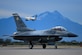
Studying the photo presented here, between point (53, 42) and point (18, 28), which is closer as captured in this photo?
point (53, 42)

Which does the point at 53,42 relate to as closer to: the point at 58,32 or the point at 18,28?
the point at 58,32

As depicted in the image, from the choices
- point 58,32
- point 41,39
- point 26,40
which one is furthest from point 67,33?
point 26,40

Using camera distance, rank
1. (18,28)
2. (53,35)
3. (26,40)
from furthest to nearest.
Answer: (18,28) → (26,40) → (53,35)

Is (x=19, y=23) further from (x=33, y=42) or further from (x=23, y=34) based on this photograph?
(x=33, y=42)

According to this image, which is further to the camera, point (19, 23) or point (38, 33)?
point (19, 23)

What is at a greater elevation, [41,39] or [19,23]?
[19,23]

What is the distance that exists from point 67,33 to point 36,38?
4160mm

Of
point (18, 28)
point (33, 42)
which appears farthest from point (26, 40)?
point (18, 28)

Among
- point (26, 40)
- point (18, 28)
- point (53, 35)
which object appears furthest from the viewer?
point (18, 28)

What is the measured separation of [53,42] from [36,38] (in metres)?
2.72

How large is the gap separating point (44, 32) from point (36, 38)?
1.30 meters

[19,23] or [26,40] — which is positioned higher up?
[19,23]

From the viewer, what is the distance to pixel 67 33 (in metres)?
35.9

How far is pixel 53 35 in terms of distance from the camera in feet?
117
